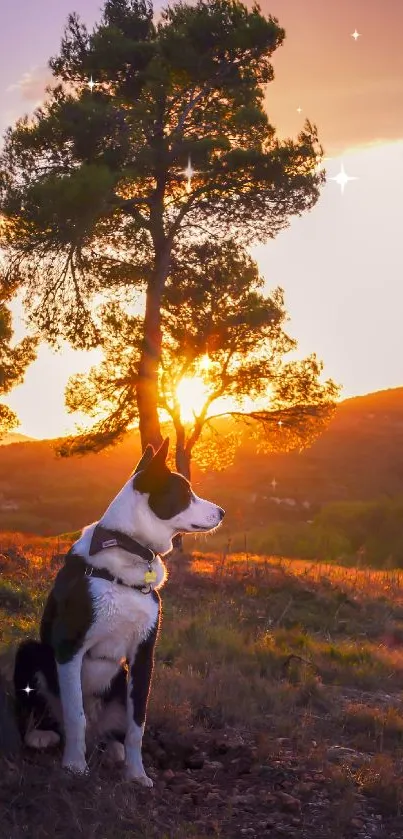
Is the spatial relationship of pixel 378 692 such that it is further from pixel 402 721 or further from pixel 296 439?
pixel 296 439

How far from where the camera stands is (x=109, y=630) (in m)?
5.52

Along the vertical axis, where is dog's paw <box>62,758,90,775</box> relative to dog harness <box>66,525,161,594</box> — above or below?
below

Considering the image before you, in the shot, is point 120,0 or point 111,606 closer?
point 111,606

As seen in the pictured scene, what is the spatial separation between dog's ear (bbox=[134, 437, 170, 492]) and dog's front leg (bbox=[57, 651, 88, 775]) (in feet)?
3.49

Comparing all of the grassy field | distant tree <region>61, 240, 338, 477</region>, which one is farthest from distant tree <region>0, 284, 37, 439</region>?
the grassy field

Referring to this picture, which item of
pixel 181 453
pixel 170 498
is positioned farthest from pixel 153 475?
pixel 181 453

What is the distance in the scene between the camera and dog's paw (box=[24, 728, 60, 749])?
5777 mm

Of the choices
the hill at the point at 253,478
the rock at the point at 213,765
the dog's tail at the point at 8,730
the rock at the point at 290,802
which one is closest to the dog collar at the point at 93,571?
the dog's tail at the point at 8,730

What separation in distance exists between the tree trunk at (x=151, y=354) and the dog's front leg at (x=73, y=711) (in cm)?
1566

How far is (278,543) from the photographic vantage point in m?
35.5

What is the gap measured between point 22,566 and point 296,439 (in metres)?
13.3

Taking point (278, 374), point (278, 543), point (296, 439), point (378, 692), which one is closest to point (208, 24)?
point (278, 374)

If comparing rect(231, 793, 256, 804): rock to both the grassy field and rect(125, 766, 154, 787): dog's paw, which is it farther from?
rect(125, 766, 154, 787): dog's paw

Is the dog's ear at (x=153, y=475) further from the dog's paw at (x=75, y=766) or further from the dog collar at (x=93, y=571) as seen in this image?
the dog's paw at (x=75, y=766)
